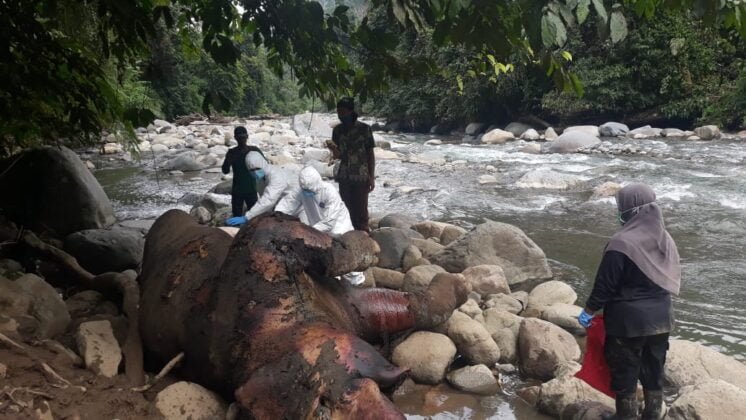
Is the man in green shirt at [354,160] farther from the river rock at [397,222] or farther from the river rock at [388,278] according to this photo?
the river rock at [397,222]

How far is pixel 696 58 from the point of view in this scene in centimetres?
2356

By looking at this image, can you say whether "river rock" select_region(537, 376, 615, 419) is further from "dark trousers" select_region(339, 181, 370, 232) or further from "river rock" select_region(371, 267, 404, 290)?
"dark trousers" select_region(339, 181, 370, 232)

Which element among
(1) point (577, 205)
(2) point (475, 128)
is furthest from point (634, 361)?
(2) point (475, 128)

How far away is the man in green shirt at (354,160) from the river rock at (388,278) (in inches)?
40.1

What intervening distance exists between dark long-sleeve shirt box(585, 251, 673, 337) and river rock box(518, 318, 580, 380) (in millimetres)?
1119

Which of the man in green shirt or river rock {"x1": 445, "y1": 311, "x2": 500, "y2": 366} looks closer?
river rock {"x1": 445, "y1": 311, "x2": 500, "y2": 366}

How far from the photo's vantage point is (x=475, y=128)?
30.0 metres

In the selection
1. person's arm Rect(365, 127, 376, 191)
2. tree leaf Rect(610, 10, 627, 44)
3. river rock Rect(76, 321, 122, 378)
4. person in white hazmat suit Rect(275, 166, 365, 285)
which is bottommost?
river rock Rect(76, 321, 122, 378)

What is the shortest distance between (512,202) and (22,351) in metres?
11.1

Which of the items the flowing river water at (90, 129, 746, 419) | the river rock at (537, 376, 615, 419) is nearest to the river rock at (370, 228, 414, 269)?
the flowing river water at (90, 129, 746, 419)

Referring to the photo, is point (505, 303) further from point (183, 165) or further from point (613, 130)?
point (613, 130)

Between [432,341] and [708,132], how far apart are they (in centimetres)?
1986

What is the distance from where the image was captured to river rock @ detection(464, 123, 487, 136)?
97.9 feet

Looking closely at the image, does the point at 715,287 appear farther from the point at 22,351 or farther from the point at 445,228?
the point at 22,351
